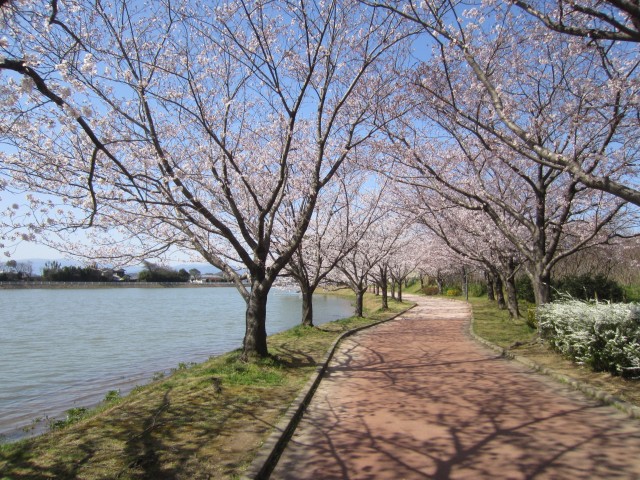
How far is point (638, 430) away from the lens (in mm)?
5246

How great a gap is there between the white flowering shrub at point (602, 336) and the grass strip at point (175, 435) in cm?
522

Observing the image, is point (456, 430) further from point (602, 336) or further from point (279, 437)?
point (602, 336)

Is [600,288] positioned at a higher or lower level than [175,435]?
higher

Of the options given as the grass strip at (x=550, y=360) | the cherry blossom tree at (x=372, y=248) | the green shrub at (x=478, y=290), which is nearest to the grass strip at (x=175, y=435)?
the grass strip at (x=550, y=360)

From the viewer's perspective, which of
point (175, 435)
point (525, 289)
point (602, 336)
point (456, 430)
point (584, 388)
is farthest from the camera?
point (525, 289)

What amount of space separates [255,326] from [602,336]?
653cm

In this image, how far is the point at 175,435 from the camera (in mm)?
5258

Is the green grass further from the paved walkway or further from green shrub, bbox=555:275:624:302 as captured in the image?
green shrub, bbox=555:275:624:302

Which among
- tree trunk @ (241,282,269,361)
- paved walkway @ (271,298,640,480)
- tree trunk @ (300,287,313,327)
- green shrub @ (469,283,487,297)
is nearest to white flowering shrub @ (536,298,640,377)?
paved walkway @ (271,298,640,480)

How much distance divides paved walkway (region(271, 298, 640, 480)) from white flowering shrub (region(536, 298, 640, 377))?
3.14ft

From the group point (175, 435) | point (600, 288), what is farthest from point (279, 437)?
point (600, 288)

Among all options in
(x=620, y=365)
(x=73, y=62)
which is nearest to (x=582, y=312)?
(x=620, y=365)

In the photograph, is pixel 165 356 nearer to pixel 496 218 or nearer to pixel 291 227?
pixel 291 227

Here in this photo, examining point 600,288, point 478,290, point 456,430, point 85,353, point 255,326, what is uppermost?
point 600,288
